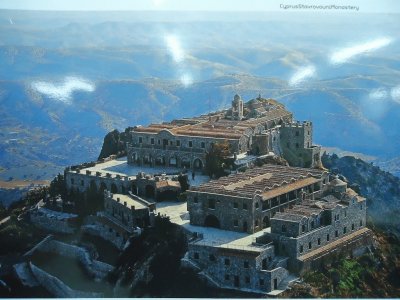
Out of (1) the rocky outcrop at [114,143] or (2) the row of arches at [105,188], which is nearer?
(2) the row of arches at [105,188]

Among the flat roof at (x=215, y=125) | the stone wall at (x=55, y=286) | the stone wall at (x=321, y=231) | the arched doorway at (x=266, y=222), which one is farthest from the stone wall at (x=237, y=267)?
the flat roof at (x=215, y=125)

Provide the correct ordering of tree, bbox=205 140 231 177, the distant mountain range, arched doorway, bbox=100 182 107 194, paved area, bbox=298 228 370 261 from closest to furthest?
paved area, bbox=298 228 370 261 → tree, bbox=205 140 231 177 → arched doorway, bbox=100 182 107 194 → the distant mountain range

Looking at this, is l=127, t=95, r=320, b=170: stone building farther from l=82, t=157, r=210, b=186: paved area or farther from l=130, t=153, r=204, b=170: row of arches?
l=82, t=157, r=210, b=186: paved area

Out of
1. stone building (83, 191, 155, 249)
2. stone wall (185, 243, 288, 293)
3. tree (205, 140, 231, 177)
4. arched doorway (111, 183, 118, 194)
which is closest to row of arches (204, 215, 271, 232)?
stone wall (185, 243, 288, 293)

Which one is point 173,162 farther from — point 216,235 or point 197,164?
point 216,235

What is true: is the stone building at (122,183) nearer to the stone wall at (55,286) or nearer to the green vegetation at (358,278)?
the stone wall at (55,286)

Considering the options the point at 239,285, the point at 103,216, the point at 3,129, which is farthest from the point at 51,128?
the point at 239,285

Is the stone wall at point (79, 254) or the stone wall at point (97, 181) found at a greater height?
the stone wall at point (97, 181)
